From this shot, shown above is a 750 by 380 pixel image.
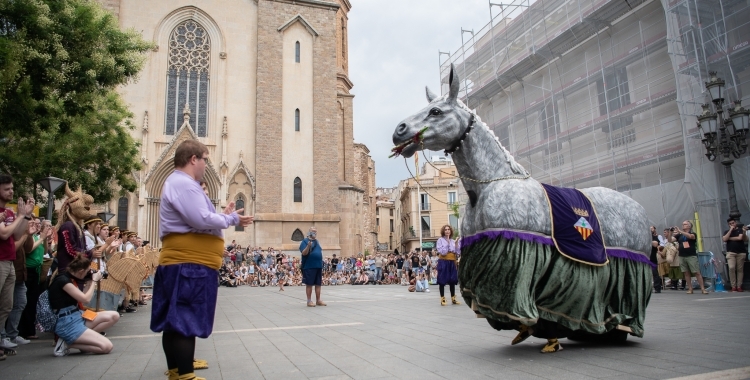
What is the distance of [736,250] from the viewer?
12734 mm

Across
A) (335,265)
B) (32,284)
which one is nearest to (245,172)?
(335,265)

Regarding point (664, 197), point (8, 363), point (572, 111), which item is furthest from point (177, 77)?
point (8, 363)

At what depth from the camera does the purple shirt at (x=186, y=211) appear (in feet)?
12.6

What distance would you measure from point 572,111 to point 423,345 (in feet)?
63.7

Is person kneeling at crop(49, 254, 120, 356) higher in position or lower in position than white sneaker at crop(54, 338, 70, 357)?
higher

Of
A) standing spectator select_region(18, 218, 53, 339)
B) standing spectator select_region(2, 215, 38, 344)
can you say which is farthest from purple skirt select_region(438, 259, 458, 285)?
standing spectator select_region(2, 215, 38, 344)

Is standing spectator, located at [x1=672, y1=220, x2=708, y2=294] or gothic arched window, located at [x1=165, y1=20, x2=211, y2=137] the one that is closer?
standing spectator, located at [x1=672, y1=220, x2=708, y2=294]

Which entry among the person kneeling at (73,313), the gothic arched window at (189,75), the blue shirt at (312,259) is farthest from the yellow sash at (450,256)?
the gothic arched window at (189,75)

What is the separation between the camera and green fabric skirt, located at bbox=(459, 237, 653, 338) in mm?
4867

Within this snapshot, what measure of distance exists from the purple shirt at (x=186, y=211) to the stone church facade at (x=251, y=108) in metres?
26.6

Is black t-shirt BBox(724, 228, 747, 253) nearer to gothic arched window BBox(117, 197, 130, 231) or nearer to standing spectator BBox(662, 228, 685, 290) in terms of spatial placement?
standing spectator BBox(662, 228, 685, 290)

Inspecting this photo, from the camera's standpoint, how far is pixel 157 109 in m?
30.3

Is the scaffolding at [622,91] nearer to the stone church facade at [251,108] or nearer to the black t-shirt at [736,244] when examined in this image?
the black t-shirt at [736,244]

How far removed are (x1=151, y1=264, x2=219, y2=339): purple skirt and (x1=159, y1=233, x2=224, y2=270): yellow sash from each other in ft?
0.14
